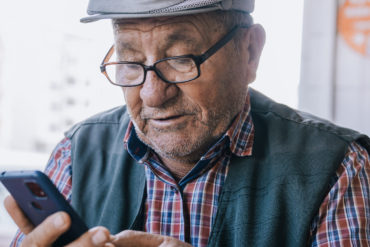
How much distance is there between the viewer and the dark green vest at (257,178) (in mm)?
1147

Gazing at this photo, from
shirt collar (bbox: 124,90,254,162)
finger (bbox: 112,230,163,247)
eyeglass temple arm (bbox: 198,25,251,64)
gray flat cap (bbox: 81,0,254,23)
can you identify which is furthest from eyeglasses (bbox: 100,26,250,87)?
finger (bbox: 112,230,163,247)

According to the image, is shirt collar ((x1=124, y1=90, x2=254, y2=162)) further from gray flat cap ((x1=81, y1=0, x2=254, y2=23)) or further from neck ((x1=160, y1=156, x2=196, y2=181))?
gray flat cap ((x1=81, y1=0, x2=254, y2=23))

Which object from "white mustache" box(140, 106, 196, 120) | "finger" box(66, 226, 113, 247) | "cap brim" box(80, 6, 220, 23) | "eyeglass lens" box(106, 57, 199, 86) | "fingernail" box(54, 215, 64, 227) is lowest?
"finger" box(66, 226, 113, 247)

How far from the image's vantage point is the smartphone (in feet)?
2.50

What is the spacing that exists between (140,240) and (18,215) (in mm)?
274

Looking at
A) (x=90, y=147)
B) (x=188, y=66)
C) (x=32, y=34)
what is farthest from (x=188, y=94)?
(x=32, y=34)

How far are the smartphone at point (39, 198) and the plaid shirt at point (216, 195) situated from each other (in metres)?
0.47

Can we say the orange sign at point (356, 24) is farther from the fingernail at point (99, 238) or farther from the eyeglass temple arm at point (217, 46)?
the fingernail at point (99, 238)

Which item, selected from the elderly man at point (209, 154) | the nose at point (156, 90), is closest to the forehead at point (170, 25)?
the elderly man at point (209, 154)

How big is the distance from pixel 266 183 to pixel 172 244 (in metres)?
0.42

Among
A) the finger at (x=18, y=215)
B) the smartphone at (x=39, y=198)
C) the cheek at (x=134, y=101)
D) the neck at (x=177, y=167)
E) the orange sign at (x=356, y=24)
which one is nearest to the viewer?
the smartphone at (x=39, y=198)

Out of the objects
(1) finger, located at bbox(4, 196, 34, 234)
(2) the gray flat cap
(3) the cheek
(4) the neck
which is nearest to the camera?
(1) finger, located at bbox(4, 196, 34, 234)

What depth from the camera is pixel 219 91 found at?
1194 millimetres

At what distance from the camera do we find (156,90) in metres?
1.12
